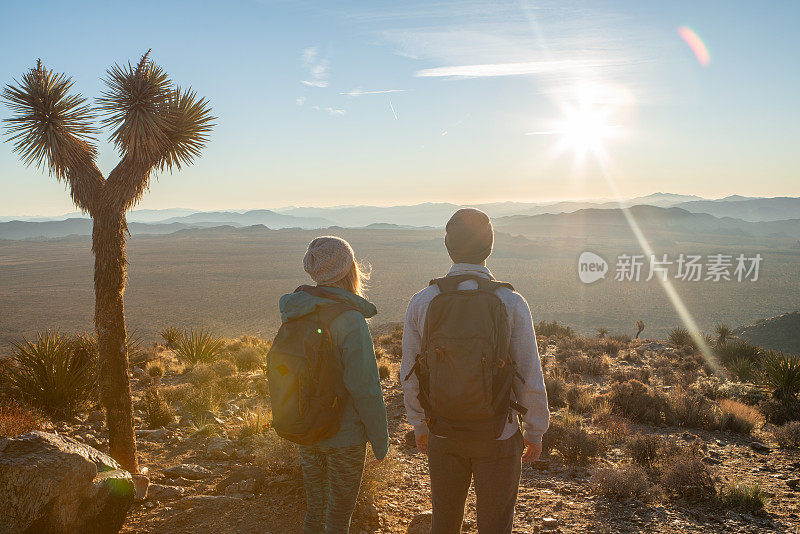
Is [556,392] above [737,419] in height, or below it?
below

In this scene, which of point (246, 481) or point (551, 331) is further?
point (551, 331)

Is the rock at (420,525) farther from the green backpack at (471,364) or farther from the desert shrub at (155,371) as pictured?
the desert shrub at (155,371)

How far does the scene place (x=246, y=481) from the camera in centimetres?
467

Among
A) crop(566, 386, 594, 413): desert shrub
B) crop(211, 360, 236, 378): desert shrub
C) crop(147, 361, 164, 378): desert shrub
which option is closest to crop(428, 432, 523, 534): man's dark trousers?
crop(566, 386, 594, 413): desert shrub

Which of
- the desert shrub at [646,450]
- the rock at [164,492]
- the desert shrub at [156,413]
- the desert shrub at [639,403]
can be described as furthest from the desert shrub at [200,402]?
the desert shrub at [639,403]

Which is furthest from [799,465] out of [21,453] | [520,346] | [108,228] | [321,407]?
[108,228]

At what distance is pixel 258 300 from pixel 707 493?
42.7m

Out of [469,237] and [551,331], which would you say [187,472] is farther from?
[551,331]

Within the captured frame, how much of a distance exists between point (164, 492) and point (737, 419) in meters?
8.64

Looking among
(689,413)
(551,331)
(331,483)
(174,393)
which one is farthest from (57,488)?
(551,331)

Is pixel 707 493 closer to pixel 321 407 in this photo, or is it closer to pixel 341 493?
pixel 341 493

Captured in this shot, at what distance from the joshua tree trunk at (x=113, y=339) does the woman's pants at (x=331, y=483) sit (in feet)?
10.7

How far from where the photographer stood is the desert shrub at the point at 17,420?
4996 mm

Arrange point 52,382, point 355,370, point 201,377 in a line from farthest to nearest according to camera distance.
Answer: point 201,377, point 52,382, point 355,370
